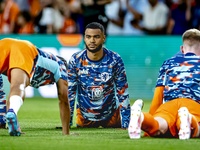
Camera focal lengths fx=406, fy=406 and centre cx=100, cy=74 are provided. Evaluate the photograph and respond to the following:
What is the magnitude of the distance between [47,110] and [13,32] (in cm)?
483

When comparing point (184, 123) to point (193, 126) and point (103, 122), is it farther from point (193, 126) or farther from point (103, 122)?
point (103, 122)

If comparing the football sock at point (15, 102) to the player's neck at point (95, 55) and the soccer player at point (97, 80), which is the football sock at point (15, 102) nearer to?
the soccer player at point (97, 80)

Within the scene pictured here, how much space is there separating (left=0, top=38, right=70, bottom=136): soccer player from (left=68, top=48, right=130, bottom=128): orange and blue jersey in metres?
0.88

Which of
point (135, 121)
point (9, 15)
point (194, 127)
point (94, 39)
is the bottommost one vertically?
point (194, 127)

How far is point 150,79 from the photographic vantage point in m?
11.8

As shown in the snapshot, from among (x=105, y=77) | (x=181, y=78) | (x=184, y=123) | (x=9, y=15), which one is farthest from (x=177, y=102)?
(x=9, y=15)

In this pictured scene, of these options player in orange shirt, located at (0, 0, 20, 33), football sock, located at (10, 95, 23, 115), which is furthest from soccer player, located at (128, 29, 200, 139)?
player in orange shirt, located at (0, 0, 20, 33)

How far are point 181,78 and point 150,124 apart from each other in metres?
0.77

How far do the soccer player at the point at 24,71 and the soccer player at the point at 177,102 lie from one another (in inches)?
42.3

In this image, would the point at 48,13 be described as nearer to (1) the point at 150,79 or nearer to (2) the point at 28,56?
(1) the point at 150,79

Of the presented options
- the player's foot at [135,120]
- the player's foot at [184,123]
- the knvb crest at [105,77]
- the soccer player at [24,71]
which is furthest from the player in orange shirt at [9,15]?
the player's foot at [184,123]

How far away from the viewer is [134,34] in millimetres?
12500

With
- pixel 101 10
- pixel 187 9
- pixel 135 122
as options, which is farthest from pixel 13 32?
pixel 135 122

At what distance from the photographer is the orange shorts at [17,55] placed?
449cm
